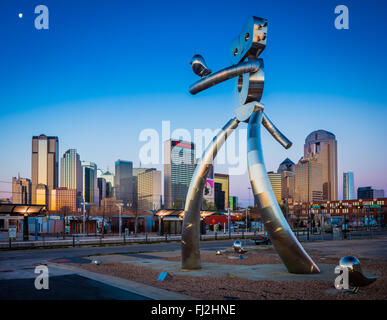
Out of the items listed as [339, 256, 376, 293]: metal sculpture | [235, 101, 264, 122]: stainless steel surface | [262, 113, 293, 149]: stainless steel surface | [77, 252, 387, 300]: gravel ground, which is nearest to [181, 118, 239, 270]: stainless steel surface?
[235, 101, 264, 122]: stainless steel surface

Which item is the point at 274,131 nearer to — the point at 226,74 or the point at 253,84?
the point at 253,84

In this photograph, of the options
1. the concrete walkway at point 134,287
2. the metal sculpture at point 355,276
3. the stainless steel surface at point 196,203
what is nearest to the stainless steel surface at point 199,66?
the stainless steel surface at point 196,203

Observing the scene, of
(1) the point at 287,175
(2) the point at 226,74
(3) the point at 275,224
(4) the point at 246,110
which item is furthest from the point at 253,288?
(1) the point at 287,175

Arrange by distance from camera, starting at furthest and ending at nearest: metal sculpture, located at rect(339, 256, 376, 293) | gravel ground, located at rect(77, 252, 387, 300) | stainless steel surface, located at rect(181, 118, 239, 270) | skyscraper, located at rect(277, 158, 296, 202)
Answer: skyscraper, located at rect(277, 158, 296, 202)
stainless steel surface, located at rect(181, 118, 239, 270)
metal sculpture, located at rect(339, 256, 376, 293)
gravel ground, located at rect(77, 252, 387, 300)

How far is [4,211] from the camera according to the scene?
3475 centimetres

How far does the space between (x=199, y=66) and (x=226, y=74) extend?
1.47 meters

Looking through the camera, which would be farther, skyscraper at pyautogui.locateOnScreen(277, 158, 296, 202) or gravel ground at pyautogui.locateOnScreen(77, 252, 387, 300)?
skyscraper at pyautogui.locateOnScreen(277, 158, 296, 202)

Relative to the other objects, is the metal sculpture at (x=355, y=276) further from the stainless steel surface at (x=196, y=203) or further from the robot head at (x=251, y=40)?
the robot head at (x=251, y=40)

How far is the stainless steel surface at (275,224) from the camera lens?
39.4 ft

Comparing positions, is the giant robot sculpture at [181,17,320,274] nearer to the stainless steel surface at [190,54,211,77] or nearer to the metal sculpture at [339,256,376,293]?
the stainless steel surface at [190,54,211,77]

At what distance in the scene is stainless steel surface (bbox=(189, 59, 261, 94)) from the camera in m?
13.3
